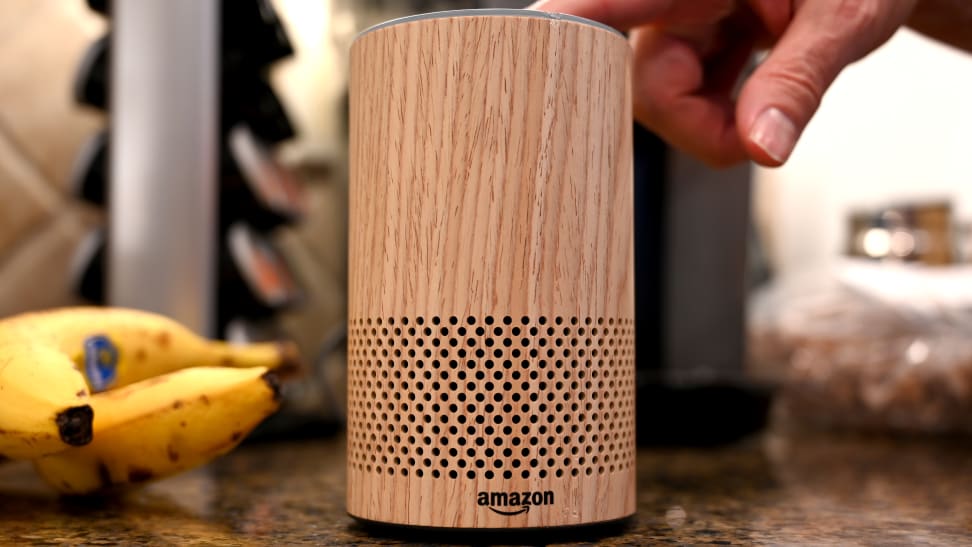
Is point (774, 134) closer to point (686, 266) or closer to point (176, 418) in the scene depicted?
point (176, 418)

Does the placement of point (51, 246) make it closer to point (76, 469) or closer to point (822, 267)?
point (76, 469)

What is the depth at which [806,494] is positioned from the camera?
22.4 inches

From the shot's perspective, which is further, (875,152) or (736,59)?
(875,152)

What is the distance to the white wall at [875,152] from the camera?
4.00ft

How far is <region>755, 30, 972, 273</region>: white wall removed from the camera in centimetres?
122

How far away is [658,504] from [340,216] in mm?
914

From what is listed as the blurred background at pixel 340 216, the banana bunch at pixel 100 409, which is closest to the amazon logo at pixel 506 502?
the banana bunch at pixel 100 409

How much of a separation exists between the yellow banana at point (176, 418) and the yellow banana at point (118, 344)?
0.20 ft

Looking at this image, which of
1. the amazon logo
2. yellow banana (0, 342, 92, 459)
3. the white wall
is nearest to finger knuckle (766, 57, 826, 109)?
the amazon logo

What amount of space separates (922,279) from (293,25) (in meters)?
0.85

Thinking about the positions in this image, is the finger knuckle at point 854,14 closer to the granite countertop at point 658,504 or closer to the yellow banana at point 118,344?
the granite countertop at point 658,504

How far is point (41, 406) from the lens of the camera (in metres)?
0.41

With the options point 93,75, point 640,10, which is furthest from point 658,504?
point 93,75

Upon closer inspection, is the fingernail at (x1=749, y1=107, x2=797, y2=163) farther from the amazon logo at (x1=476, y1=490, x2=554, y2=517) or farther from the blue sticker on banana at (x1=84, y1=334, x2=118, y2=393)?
the blue sticker on banana at (x1=84, y1=334, x2=118, y2=393)
